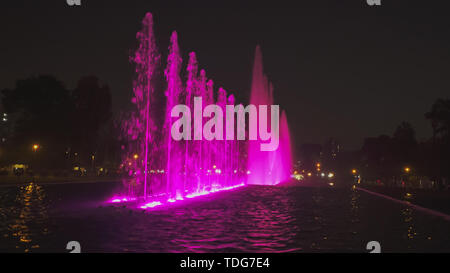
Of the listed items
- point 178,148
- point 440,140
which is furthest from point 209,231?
point 440,140

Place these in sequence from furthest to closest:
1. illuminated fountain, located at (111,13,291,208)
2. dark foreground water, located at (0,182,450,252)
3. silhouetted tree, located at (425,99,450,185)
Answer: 1. silhouetted tree, located at (425,99,450,185)
2. illuminated fountain, located at (111,13,291,208)
3. dark foreground water, located at (0,182,450,252)

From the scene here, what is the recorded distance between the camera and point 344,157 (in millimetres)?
175875

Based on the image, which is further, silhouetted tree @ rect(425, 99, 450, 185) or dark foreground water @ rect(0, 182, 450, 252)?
silhouetted tree @ rect(425, 99, 450, 185)

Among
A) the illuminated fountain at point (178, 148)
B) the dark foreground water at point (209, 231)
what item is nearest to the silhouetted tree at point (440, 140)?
the illuminated fountain at point (178, 148)

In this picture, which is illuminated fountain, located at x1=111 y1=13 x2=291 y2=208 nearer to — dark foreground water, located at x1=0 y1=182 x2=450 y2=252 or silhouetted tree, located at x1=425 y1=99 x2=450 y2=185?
dark foreground water, located at x1=0 y1=182 x2=450 y2=252

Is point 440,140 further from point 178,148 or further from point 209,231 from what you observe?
point 209,231

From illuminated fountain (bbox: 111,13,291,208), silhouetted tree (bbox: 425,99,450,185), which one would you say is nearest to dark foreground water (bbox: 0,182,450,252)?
illuminated fountain (bbox: 111,13,291,208)

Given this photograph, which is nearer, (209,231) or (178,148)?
(209,231)

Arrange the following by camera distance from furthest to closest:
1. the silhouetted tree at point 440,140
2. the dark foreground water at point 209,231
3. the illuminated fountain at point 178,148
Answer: the silhouetted tree at point 440,140, the illuminated fountain at point 178,148, the dark foreground water at point 209,231

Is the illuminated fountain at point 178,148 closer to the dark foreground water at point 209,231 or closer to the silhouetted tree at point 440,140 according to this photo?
the dark foreground water at point 209,231

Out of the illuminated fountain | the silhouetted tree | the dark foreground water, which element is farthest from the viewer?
the silhouetted tree

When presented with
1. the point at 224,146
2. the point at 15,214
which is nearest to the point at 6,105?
the point at 224,146
